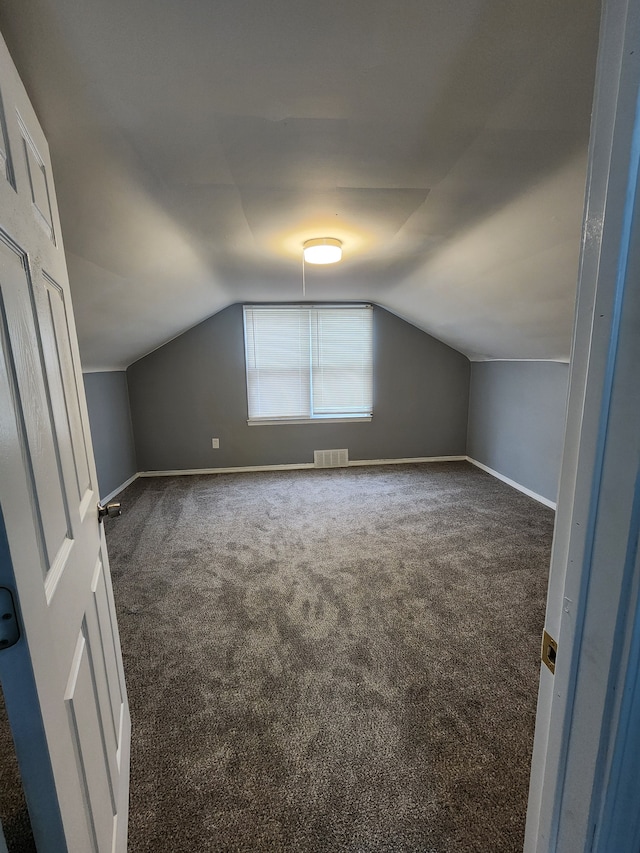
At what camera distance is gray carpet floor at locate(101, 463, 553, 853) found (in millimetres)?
1122

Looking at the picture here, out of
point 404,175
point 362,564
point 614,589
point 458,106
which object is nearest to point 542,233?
point 404,175

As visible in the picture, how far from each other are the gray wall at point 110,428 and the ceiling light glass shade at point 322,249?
235 cm

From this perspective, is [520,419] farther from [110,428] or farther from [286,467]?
[110,428]

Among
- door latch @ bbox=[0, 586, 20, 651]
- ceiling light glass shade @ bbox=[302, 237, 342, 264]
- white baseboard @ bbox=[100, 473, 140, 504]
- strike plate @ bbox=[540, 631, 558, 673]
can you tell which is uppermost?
ceiling light glass shade @ bbox=[302, 237, 342, 264]

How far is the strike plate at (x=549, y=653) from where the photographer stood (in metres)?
0.59

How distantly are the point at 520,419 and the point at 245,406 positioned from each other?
3084 mm

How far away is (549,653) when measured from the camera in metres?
0.60

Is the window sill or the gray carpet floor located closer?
the gray carpet floor

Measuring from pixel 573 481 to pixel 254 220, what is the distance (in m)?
1.91

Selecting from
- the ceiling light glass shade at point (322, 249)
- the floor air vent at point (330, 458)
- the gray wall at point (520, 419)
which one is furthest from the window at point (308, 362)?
the ceiling light glass shade at point (322, 249)

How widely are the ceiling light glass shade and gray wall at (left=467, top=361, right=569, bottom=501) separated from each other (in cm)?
227

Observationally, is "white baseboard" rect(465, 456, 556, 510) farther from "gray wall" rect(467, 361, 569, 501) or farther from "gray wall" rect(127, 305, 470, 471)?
"gray wall" rect(127, 305, 470, 471)

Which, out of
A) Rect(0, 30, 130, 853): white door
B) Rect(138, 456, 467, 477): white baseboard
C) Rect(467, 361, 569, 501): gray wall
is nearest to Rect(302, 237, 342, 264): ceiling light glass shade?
Rect(0, 30, 130, 853): white door

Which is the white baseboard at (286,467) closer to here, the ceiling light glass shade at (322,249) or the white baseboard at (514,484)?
the white baseboard at (514,484)
